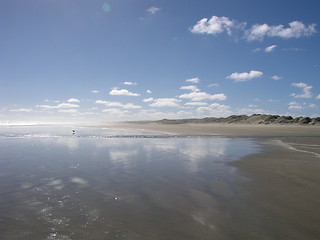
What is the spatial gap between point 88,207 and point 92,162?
6.31 m

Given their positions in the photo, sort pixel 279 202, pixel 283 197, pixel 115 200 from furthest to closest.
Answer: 1. pixel 283 197
2. pixel 115 200
3. pixel 279 202

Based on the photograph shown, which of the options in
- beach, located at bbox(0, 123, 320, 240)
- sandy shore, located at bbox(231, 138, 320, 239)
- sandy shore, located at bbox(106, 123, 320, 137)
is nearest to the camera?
beach, located at bbox(0, 123, 320, 240)

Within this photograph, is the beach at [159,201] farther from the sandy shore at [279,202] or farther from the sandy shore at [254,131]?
the sandy shore at [254,131]

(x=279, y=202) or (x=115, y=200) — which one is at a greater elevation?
(x=115, y=200)

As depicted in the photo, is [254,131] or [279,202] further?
[254,131]

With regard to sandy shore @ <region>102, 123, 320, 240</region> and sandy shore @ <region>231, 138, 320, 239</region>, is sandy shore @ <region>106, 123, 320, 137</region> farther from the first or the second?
sandy shore @ <region>102, 123, 320, 240</region>

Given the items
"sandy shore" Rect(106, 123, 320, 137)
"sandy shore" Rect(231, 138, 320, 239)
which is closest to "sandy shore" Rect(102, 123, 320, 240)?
"sandy shore" Rect(231, 138, 320, 239)

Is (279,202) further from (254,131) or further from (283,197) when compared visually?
(254,131)

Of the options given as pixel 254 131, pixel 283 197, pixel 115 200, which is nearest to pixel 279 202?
pixel 283 197

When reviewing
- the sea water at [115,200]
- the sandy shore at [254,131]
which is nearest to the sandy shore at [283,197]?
the sea water at [115,200]

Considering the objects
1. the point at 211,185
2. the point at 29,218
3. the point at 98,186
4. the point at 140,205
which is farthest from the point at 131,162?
the point at 29,218

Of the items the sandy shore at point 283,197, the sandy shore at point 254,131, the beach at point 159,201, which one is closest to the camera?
the beach at point 159,201

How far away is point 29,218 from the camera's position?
521 cm

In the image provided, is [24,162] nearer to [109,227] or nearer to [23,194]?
[23,194]
